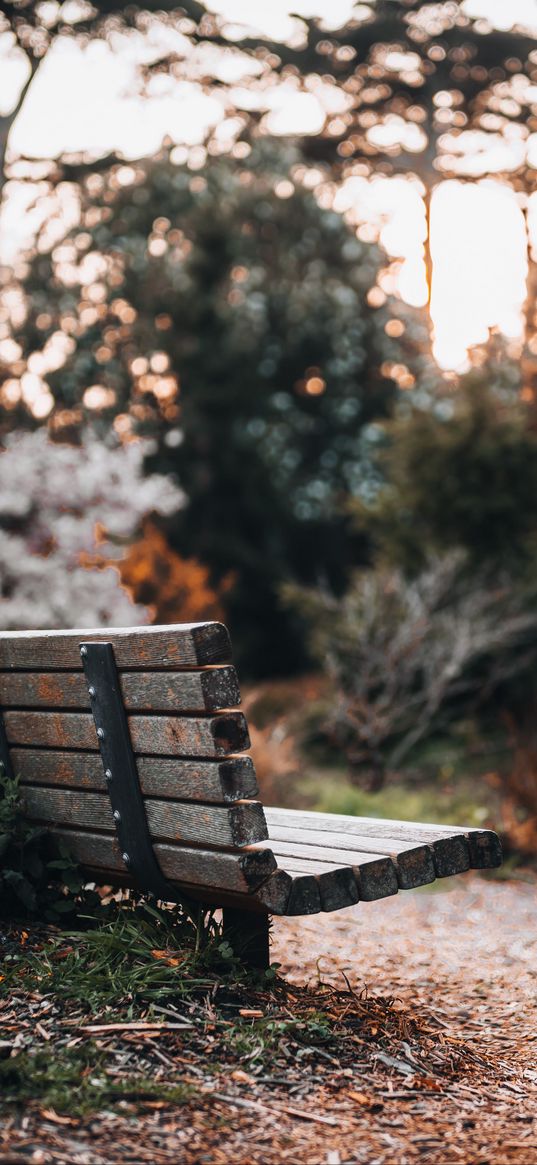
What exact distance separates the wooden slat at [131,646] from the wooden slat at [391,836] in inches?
27.5

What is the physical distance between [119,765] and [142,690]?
235mm

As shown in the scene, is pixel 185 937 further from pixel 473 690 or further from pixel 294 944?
pixel 473 690

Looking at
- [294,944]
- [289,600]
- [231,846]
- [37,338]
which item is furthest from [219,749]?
[37,338]

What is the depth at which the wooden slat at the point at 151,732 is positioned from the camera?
8.36 feet

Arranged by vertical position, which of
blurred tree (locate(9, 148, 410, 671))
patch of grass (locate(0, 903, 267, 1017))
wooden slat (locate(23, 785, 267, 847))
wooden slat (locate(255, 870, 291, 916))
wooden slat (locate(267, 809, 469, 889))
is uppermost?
blurred tree (locate(9, 148, 410, 671))

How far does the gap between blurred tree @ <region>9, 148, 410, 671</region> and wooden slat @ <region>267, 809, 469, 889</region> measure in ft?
38.2

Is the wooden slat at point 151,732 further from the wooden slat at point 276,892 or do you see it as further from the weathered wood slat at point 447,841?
the weathered wood slat at point 447,841

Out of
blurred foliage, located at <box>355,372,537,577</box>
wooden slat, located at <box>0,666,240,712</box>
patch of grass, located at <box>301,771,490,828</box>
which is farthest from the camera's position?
blurred foliage, located at <box>355,372,537,577</box>

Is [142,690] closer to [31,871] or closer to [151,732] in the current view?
[151,732]

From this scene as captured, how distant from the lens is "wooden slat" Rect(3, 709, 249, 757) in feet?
8.36

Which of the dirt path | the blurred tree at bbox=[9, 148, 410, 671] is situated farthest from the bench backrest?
Answer: the blurred tree at bbox=[9, 148, 410, 671]


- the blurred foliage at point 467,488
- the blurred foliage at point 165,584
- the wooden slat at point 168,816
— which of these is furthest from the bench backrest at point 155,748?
the blurred foliage at point 165,584

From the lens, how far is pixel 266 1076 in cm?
251

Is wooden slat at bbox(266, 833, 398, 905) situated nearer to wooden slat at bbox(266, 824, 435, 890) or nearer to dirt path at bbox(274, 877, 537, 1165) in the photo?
wooden slat at bbox(266, 824, 435, 890)
